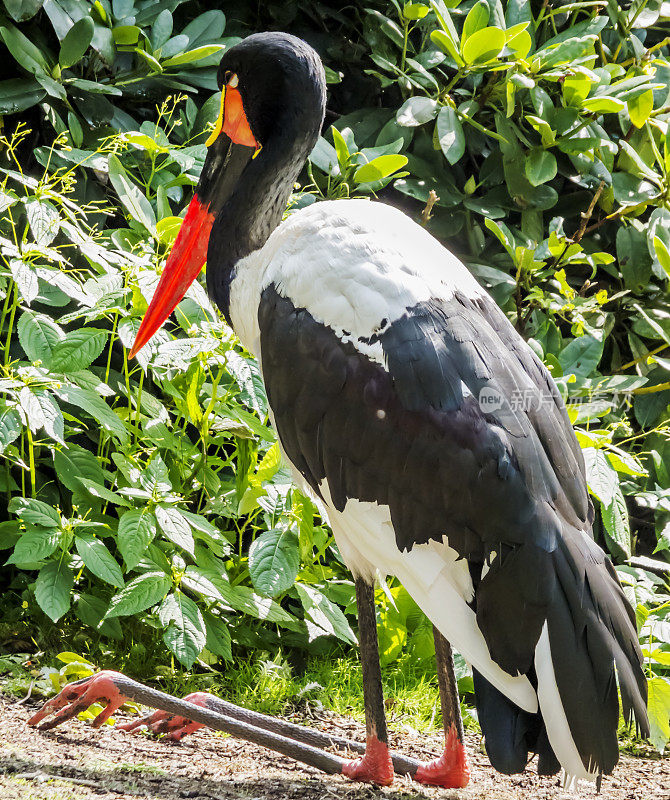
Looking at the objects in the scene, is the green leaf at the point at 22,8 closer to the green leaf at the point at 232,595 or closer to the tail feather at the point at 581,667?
the green leaf at the point at 232,595

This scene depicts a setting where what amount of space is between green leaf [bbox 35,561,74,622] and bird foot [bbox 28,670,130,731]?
24 cm

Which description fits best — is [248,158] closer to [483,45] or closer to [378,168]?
[378,168]

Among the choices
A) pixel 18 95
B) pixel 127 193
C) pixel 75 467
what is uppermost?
pixel 18 95

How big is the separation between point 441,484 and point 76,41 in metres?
1.92

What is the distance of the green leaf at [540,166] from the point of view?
3.58m

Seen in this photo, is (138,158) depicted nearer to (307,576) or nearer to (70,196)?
(70,196)

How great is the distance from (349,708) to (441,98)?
2.16 meters

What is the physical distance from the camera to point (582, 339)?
3525 millimetres

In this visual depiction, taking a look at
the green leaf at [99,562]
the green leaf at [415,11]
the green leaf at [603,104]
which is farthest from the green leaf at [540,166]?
the green leaf at [99,562]

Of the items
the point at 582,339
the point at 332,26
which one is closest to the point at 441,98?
the point at 332,26

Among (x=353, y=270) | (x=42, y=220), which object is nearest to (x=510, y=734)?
(x=353, y=270)

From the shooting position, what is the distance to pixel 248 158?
2.71m

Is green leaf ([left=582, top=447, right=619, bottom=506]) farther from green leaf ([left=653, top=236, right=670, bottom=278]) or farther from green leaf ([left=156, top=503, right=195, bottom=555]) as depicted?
green leaf ([left=156, top=503, right=195, bottom=555])

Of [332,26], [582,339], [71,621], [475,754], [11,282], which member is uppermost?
[332,26]
